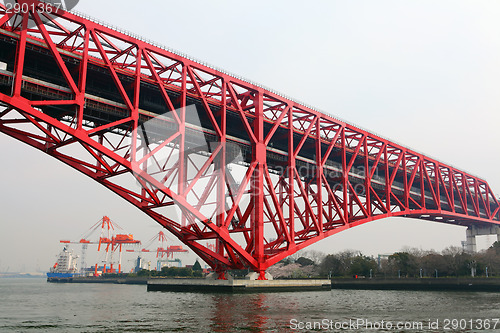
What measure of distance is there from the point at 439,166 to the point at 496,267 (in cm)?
1995

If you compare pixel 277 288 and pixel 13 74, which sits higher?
pixel 13 74

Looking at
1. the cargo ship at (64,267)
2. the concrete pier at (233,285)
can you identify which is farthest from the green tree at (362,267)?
the cargo ship at (64,267)

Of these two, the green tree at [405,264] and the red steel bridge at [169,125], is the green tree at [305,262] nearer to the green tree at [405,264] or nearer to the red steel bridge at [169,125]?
the green tree at [405,264]

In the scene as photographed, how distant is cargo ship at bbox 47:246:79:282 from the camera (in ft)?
577

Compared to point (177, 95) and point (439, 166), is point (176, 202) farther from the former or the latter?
point (439, 166)

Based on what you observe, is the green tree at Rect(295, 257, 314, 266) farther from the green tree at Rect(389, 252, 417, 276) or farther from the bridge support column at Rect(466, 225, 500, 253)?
the bridge support column at Rect(466, 225, 500, 253)

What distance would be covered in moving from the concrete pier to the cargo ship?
451 feet

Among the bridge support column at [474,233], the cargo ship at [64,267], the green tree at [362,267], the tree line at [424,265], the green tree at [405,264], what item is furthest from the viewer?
the cargo ship at [64,267]

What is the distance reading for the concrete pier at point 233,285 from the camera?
42125 millimetres

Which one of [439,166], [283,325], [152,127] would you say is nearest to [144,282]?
[439,166]

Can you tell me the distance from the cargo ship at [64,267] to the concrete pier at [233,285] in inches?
5410

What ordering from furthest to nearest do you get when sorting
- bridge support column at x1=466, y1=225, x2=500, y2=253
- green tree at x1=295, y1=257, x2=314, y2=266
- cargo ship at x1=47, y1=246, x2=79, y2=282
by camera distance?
cargo ship at x1=47, y1=246, x2=79, y2=282
green tree at x1=295, y1=257, x2=314, y2=266
bridge support column at x1=466, y1=225, x2=500, y2=253

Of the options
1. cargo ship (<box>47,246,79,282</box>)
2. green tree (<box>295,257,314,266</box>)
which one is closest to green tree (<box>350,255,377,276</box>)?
green tree (<box>295,257,314,266</box>)

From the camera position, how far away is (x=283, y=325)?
2072cm
